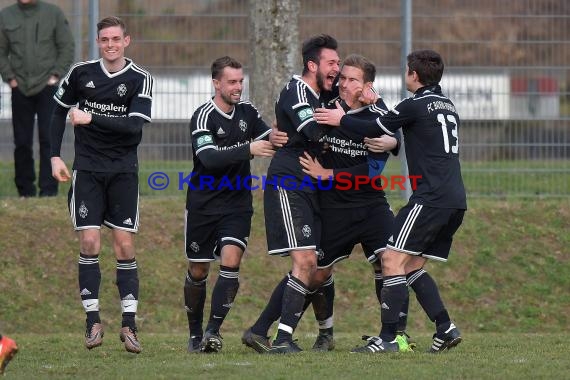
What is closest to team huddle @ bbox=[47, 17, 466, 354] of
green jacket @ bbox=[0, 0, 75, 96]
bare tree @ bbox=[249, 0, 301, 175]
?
green jacket @ bbox=[0, 0, 75, 96]

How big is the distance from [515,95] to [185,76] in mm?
4021

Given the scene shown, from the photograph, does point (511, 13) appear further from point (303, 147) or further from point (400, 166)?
point (303, 147)

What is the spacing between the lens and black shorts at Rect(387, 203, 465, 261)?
29.8 feet

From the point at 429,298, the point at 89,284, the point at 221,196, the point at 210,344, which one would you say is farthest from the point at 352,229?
the point at 89,284

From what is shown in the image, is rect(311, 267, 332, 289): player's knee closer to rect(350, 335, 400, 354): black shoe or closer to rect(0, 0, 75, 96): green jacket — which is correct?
rect(350, 335, 400, 354): black shoe

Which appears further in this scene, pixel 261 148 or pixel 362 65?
pixel 362 65

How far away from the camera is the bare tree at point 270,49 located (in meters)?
15.3

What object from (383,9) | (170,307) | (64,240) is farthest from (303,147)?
(383,9)

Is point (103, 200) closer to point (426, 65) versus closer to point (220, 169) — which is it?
point (220, 169)

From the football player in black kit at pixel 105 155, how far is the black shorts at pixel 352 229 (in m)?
1.47

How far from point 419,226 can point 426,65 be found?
117cm

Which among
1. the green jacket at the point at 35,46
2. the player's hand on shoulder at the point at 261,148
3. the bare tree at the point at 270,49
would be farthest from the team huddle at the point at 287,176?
the bare tree at the point at 270,49

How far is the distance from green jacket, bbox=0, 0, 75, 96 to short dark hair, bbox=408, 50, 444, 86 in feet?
21.3

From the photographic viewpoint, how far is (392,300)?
365 inches
